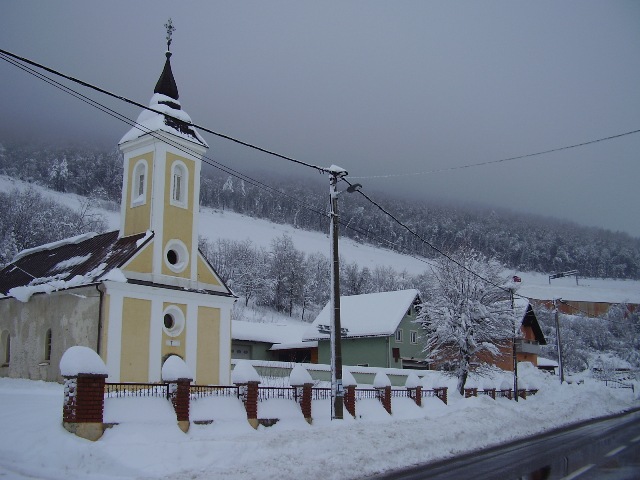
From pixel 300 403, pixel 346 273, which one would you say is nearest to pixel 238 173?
pixel 300 403

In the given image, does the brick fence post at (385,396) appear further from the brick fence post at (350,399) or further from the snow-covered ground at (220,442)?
the brick fence post at (350,399)

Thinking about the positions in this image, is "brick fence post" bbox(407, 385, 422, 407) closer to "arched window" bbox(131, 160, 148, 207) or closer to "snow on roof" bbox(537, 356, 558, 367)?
"arched window" bbox(131, 160, 148, 207)

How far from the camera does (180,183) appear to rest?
27719mm

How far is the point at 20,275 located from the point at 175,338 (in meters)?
11.1

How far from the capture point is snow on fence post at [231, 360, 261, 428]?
16578mm

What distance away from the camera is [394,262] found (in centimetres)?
12300

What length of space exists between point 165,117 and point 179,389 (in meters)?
15.9

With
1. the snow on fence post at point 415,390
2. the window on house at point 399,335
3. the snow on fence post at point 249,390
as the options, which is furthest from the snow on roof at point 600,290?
the snow on fence post at point 249,390

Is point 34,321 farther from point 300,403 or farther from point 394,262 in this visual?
point 394,262

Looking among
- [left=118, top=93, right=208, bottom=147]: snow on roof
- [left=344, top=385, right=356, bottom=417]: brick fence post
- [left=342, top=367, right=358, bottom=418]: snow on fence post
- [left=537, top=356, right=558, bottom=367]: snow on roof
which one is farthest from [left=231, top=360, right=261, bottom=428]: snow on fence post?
[left=537, top=356, right=558, bottom=367]: snow on roof

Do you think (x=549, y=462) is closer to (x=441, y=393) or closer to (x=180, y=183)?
(x=441, y=393)

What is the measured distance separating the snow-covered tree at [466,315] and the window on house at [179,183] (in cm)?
1588

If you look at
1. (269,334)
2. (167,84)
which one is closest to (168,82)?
(167,84)

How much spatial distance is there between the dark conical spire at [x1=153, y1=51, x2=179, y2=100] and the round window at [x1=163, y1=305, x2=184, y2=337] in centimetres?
1082
